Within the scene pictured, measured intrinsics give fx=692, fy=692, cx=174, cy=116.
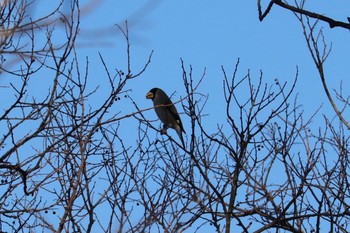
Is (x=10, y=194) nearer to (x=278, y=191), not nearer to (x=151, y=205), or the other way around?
(x=151, y=205)

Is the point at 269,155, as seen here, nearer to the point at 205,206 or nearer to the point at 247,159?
the point at 247,159

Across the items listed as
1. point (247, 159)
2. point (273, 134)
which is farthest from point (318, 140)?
point (247, 159)

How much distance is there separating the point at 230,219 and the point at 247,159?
0.85m

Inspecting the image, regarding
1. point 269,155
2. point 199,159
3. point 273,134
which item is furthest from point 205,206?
point 273,134

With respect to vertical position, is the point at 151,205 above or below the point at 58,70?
below

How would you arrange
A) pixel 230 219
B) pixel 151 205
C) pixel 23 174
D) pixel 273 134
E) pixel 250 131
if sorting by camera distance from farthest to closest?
pixel 273 134 < pixel 151 205 < pixel 250 131 < pixel 230 219 < pixel 23 174

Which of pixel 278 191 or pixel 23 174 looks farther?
pixel 278 191

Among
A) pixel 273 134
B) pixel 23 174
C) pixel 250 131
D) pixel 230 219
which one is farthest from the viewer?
pixel 273 134

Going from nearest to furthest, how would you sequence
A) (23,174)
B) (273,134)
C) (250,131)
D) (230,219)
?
1. (23,174)
2. (230,219)
3. (250,131)
4. (273,134)

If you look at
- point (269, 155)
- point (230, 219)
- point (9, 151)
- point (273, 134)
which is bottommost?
point (230, 219)

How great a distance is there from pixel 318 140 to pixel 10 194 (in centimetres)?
282

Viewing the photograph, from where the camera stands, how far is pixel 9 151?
14.7 feet

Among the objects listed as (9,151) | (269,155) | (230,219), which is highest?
(269,155)

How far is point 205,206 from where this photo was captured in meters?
5.23
